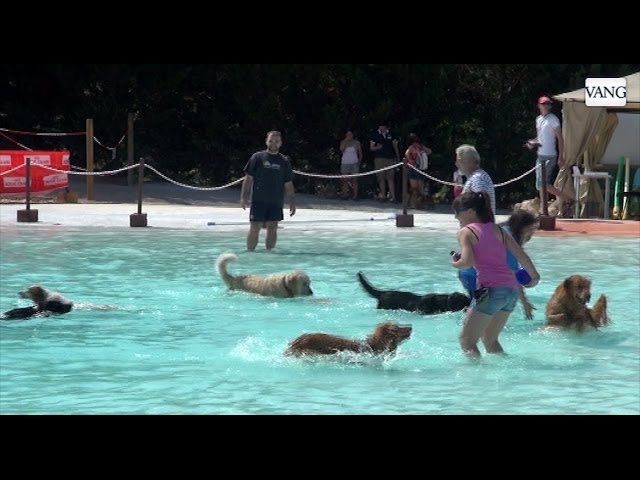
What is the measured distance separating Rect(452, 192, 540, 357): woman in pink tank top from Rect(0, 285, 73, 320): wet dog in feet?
14.0

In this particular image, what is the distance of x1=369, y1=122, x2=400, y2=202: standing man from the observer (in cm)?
2722

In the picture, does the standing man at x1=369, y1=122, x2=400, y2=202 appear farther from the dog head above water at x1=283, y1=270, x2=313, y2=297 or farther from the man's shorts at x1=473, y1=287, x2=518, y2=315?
the man's shorts at x1=473, y1=287, x2=518, y2=315

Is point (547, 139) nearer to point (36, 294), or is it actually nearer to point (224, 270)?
point (224, 270)

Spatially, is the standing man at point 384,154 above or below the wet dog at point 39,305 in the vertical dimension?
above

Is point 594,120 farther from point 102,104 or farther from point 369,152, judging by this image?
point 102,104

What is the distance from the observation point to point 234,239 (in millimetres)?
19438

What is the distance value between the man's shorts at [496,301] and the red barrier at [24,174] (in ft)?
57.3

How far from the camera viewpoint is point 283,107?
30.0 m

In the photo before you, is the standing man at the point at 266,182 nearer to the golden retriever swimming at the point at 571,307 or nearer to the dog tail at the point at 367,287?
the dog tail at the point at 367,287

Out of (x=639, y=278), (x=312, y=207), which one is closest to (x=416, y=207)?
(x=312, y=207)

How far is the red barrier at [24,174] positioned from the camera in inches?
1003

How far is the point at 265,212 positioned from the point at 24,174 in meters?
10.2

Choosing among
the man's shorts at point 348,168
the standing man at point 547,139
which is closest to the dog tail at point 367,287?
the standing man at point 547,139

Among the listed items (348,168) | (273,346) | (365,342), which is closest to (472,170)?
(365,342)
